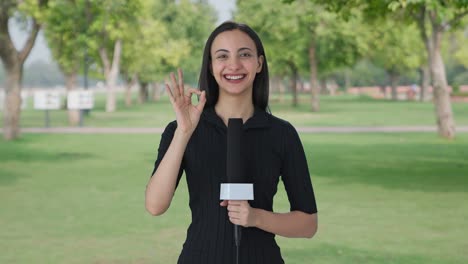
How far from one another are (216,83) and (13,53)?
26163mm

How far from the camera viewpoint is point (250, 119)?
3.51 meters

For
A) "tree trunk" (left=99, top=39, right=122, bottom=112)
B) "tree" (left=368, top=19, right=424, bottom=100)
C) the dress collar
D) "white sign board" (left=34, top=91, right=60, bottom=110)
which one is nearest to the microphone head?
the dress collar

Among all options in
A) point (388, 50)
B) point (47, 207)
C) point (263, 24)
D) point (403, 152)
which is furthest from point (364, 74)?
point (47, 207)

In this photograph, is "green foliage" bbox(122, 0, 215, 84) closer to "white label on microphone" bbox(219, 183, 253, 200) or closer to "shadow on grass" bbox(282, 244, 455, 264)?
"shadow on grass" bbox(282, 244, 455, 264)

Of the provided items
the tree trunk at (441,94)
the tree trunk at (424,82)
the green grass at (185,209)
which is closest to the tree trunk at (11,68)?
the green grass at (185,209)

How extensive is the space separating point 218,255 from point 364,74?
14936 cm

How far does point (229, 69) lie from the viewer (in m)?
3.45

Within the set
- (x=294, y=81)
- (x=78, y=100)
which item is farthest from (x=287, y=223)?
(x=294, y=81)

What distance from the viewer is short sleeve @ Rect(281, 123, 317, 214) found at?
354 cm

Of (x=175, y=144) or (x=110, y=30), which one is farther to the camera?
(x=110, y=30)

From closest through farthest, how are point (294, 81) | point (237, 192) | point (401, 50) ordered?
point (237, 192) < point (294, 81) < point (401, 50)

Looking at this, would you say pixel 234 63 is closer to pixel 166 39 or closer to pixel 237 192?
pixel 237 192

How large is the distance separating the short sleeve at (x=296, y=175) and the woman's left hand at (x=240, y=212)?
42 cm

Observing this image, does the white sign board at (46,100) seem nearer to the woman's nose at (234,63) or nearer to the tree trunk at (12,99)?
the tree trunk at (12,99)
